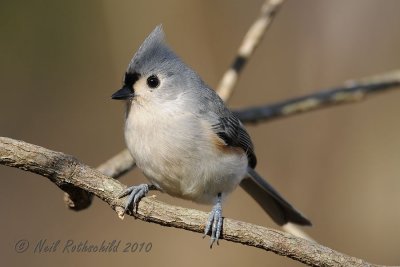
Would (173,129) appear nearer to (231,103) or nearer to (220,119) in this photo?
(220,119)

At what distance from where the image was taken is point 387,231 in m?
4.21

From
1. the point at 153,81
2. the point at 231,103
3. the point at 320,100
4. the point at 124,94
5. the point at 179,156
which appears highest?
the point at 231,103

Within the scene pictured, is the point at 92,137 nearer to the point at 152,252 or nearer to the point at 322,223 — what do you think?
the point at 152,252

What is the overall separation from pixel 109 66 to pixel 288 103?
5.25 ft

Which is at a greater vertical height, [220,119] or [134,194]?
[220,119]

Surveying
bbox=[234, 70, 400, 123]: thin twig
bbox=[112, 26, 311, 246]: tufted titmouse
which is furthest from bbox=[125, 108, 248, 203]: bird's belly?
bbox=[234, 70, 400, 123]: thin twig

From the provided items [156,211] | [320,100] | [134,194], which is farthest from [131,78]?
[320,100]

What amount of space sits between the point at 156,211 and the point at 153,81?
688 millimetres

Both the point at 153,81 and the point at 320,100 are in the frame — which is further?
the point at 320,100

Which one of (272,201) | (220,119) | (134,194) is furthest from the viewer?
(272,201)

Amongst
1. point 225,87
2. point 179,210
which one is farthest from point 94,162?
point 179,210

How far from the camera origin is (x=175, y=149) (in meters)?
2.67

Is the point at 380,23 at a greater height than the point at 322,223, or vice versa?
the point at 380,23

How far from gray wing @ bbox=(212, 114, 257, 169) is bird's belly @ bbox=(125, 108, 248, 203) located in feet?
0.38
